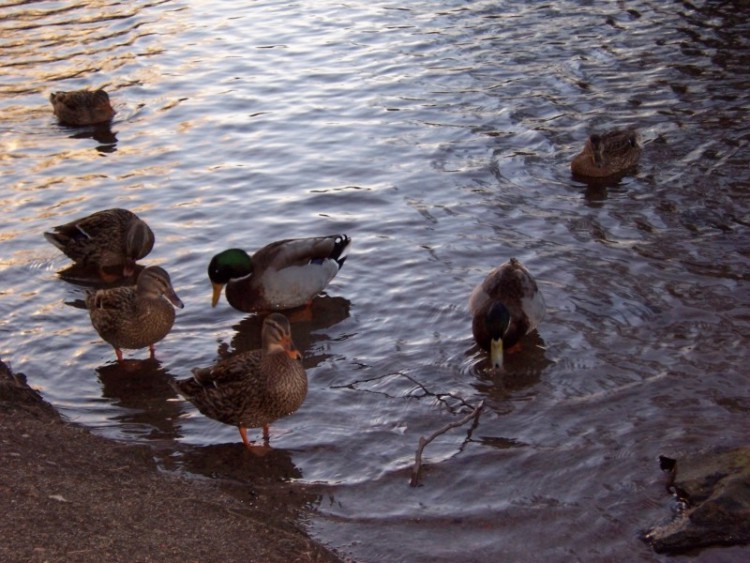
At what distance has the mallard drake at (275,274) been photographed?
8.52 meters

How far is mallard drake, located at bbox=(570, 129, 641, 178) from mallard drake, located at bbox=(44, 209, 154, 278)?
4209mm

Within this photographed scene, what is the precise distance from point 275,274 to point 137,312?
133 cm

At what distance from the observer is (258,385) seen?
21.1 feet

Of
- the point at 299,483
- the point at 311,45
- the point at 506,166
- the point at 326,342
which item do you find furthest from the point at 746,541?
the point at 311,45

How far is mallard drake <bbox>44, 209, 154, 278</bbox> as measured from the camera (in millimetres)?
9414

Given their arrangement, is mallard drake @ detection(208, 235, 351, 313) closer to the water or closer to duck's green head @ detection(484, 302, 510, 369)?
the water

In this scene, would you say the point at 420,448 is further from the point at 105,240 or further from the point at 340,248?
the point at 105,240

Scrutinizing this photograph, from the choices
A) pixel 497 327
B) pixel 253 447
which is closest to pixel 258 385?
pixel 253 447

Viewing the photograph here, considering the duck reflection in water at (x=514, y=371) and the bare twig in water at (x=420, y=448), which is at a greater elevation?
the bare twig in water at (x=420, y=448)

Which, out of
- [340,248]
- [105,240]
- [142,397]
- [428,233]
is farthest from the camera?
[428,233]

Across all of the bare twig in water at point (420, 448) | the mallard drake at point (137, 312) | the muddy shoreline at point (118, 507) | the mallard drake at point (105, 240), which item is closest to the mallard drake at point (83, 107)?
the mallard drake at point (105, 240)

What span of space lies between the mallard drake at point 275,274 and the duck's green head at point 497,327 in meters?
1.67

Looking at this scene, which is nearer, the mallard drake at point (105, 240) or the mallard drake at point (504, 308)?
the mallard drake at point (504, 308)

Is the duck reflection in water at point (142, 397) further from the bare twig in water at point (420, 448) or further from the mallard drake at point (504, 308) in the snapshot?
the mallard drake at point (504, 308)
